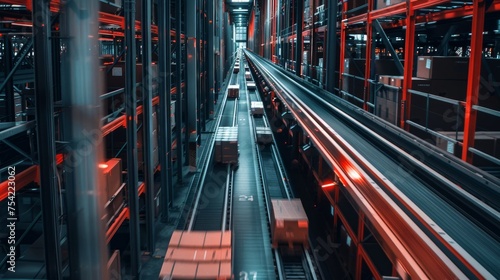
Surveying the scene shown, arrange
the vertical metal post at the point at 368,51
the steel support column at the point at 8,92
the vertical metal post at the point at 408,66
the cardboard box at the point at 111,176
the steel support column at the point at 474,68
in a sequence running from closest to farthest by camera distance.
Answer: the steel support column at the point at 474,68 < the cardboard box at the point at 111,176 < the vertical metal post at the point at 408,66 < the steel support column at the point at 8,92 < the vertical metal post at the point at 368,51

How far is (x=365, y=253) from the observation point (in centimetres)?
741

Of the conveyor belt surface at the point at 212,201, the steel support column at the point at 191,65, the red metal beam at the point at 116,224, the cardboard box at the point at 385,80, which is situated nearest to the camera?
the red metal beam at the point at 116,224

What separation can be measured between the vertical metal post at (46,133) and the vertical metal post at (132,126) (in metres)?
2.35

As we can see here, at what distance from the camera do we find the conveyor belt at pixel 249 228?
757 cm

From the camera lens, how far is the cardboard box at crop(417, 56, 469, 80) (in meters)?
5.99

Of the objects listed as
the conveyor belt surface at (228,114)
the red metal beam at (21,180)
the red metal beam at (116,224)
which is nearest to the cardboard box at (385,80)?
the red metal beam at (116,224)

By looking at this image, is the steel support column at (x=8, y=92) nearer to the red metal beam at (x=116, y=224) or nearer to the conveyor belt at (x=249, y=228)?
the red metal beam at (x=116, y=224)

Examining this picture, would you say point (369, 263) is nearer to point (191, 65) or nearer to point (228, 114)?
point (191, 65)

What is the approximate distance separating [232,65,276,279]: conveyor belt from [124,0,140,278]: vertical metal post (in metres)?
1.57

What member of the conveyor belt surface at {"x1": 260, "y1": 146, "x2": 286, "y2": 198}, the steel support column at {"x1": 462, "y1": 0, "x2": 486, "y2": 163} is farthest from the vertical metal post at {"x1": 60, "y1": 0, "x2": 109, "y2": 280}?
the conveyor belt surface at {"x1": 260, "y1": 146, "x2": 286, "y2": 198}

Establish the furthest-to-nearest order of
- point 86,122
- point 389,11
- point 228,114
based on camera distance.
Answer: point 228,114
point 389,11
point 86,122

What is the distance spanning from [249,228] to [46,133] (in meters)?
5.71

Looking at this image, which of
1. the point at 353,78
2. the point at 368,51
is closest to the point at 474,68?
the point at 368,51

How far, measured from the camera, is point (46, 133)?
409 cm
